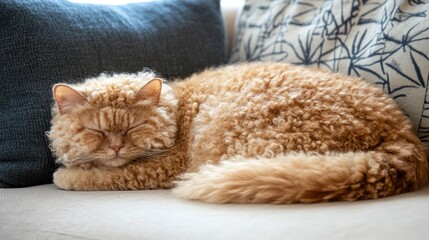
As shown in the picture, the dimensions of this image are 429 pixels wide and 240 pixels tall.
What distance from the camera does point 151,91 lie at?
160cm

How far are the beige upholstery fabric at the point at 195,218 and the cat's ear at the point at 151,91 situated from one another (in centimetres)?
32

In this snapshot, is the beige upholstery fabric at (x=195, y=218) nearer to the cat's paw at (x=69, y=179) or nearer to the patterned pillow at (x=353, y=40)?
the cat's paw at (x=69, y=179)

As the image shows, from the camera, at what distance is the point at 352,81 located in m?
1.58

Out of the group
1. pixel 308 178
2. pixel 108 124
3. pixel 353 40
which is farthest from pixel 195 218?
pixel 353 40

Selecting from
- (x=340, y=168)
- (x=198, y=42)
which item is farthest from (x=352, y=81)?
(x=198, y=42)

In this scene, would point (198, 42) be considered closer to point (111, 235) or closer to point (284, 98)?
point (284, 98)

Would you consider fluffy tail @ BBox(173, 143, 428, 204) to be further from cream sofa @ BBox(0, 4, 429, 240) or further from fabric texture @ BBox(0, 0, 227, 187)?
fabric texture @ BBox(0, 0, 227, 187)

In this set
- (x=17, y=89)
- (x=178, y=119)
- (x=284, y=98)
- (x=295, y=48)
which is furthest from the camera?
(x=295, y=48)

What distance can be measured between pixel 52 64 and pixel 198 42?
62 centimetres

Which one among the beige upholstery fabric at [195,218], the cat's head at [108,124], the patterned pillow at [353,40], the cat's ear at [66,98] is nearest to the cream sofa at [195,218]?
the beige upholstery fabric at [195,218]

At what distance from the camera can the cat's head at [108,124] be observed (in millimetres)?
1536

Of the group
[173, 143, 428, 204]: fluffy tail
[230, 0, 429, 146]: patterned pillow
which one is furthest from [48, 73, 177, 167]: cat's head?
[230, 0, 429, 146]: patterned pillow

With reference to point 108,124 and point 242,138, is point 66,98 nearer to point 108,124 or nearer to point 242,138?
point 108,124

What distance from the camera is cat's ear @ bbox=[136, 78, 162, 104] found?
5.20 ft
